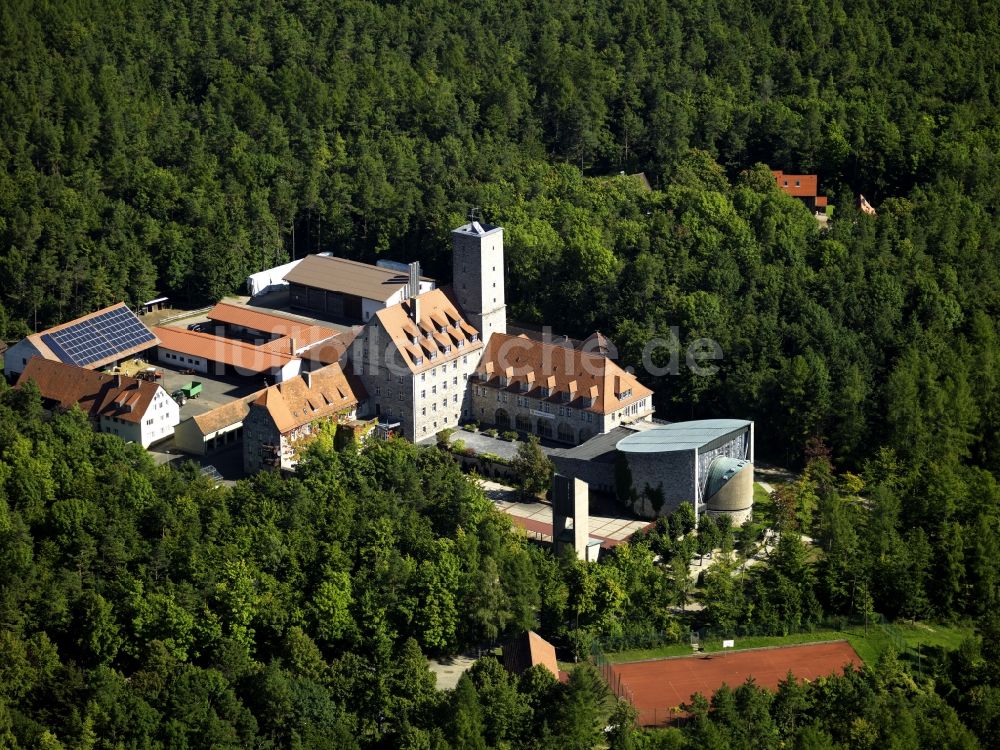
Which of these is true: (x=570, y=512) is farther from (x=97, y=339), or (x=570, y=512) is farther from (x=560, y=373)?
(x=97, y=339)

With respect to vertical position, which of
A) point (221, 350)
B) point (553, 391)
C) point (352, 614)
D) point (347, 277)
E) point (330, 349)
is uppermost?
point (347, 277)

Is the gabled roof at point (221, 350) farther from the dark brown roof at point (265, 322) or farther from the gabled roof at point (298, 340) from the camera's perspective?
the dark brown roof at point (265, 322)

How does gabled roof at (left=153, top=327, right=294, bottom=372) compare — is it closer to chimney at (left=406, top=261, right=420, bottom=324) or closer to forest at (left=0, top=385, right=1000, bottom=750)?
chimney at (left=406, top=261, right=420, bottom=324)

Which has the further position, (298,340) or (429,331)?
(298,340)

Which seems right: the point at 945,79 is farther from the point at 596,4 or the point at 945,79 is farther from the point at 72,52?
the point at 72,52

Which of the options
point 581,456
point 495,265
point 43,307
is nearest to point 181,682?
point 581,456

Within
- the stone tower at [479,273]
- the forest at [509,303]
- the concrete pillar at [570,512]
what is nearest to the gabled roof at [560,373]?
the stone tower at [479,273]

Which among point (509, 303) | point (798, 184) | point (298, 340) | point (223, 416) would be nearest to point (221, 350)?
point (298, 340)

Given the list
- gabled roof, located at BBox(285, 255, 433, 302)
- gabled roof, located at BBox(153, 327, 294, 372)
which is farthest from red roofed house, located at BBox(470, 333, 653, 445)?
gabled roof, located at BBox(285, 255, 433, 302)
